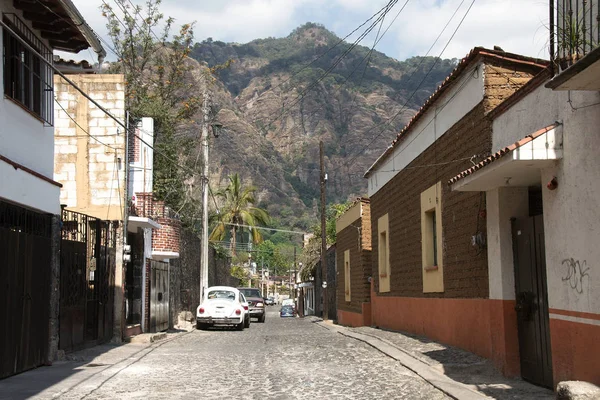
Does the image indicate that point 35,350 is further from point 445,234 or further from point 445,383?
point 445,234

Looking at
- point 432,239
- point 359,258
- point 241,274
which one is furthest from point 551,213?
point 241,274

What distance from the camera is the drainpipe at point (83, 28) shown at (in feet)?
37.4

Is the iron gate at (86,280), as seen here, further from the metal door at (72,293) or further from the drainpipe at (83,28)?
the drainpipe at (83,28)

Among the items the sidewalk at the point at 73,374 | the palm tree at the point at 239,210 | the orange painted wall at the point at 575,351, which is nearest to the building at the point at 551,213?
the orange painted wall at the point at 575,351

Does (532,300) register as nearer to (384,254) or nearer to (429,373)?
(429,373)

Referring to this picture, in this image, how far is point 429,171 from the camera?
54.2 ft

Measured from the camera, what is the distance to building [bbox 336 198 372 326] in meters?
27.2

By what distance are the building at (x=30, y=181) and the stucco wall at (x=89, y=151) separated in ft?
22.6

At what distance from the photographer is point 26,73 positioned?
1212 centimetres

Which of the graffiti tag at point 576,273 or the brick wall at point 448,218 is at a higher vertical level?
the brick wall at point 448,218

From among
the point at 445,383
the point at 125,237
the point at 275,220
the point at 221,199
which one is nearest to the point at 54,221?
the point at 125,237

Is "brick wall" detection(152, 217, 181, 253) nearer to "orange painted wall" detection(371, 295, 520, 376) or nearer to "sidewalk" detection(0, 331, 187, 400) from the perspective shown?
"sidewalk" detection(0, 331, 187, 400)

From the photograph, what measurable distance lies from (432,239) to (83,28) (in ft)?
29.8

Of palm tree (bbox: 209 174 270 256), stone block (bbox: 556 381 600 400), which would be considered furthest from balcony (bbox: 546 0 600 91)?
palm tree (bbox: 209 174 270 256)
